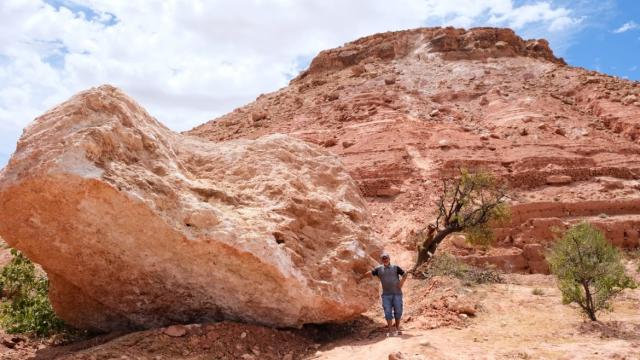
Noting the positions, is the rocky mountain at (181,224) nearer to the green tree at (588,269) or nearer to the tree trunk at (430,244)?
the tree trunk at (430,244)

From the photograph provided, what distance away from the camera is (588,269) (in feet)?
28.8

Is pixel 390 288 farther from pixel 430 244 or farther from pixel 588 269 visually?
pixel 430 244

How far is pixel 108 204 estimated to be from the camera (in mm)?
6363

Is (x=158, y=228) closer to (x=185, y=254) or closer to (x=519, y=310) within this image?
(x=185, y=254)

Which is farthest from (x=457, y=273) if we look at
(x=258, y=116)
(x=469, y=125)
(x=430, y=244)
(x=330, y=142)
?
(x=258, y=116)

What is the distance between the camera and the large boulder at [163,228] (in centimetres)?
632

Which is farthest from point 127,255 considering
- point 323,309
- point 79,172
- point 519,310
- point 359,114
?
point 359,114

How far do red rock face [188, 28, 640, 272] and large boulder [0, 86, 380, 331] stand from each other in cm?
992

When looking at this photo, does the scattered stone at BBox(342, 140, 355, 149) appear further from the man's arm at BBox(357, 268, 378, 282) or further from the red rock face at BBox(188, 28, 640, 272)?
the man's arm at BBox(357, 268, 378, 282)

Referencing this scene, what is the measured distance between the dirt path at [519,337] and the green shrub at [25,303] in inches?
178

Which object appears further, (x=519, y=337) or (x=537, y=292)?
(x=537, y=292)

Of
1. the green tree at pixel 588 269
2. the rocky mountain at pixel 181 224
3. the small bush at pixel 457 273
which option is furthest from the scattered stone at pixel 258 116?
the green tree at pixel 588 269

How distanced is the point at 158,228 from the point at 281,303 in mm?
2009

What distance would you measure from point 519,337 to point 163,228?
16.3ft
